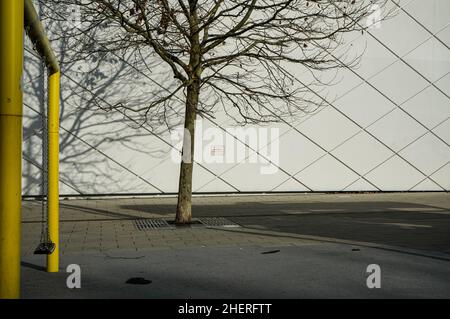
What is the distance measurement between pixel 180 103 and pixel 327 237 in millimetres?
9005

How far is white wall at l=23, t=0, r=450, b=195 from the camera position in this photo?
16797 millimetres

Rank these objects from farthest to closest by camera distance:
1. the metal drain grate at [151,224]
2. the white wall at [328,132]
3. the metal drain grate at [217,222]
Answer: the white wall at [328,132]
the metal drain grate at [217,222]
the metal drain grate at [151,224]

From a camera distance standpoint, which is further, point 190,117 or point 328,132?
point 328,132

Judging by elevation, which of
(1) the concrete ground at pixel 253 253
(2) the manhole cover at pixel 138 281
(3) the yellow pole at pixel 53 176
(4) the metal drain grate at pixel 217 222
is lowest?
(2) the manhole cover at pixel 138 281

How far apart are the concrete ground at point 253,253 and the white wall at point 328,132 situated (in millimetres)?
2689

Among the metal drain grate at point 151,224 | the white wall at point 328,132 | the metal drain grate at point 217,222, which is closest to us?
the metal drain grate at point 151,224

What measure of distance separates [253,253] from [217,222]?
3735 mm

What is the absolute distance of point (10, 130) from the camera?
362cm

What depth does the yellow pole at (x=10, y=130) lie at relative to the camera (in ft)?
11.8

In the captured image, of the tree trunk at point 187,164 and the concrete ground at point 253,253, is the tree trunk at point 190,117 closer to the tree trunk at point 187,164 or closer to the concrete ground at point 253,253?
the tree trunk at point 187,164

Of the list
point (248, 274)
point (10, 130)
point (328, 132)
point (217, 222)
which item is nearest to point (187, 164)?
point (217, 222)

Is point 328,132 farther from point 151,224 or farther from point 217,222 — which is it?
point 151,224

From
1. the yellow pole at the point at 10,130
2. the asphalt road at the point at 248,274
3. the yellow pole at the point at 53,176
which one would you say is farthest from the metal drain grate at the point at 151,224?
the yellow pole at the point at 10,130
